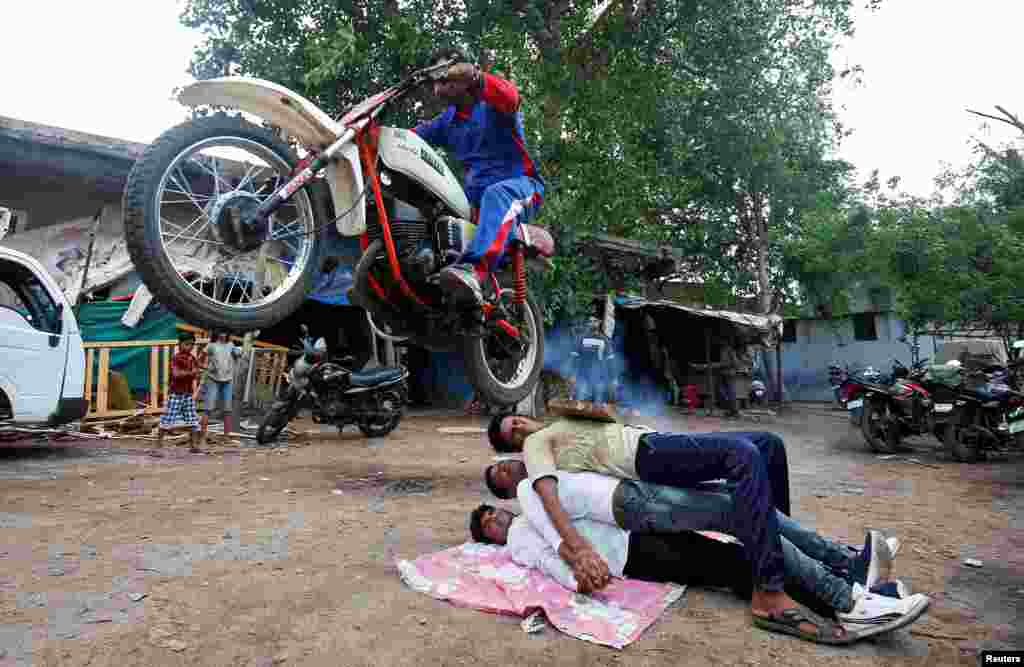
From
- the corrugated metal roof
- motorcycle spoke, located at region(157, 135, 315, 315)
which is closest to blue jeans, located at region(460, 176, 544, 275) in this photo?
motorcycle spoke, located at region(157, 135, 315, 315)

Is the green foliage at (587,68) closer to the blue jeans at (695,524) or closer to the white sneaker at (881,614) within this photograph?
the blue jeans at (695,524)

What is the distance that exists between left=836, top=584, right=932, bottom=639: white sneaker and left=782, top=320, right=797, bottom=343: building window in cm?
2202

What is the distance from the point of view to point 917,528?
4668 mm

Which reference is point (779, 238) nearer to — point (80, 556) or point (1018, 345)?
point (1018, 345)

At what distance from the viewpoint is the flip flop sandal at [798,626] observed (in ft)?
8.59

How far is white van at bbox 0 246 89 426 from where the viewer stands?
6340 mm

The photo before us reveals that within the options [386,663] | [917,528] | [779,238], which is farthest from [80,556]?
[779,238]

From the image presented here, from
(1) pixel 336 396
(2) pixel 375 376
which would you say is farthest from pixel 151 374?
(2) pixel 375 376

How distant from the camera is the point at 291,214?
305cm

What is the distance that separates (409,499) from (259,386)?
7.23 meters

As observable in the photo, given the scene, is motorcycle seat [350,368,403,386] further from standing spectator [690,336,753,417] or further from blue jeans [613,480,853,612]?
standing spectator [690,336,753,417]

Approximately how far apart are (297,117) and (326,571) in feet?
7.21

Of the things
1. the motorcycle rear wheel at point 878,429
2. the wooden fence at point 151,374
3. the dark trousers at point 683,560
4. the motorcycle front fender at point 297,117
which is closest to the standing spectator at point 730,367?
the motorcycle rear wheel at point 878,429

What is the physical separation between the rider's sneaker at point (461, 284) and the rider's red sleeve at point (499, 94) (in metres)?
0.90
